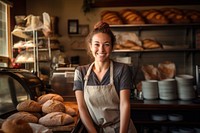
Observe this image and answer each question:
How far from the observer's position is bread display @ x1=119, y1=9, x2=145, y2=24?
11.1 feet

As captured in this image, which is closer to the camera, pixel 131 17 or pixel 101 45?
pixel 101 45

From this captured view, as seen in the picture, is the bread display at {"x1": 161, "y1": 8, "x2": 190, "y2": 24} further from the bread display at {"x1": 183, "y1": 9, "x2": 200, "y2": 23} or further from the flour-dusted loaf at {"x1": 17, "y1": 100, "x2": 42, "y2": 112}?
the flour-dusted loaf at {"x1": 17, "y1": 100, "x2": 42, "y2": 112}

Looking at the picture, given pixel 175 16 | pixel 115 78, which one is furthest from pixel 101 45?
pixel 175 16

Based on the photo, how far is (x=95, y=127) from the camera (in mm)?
1562

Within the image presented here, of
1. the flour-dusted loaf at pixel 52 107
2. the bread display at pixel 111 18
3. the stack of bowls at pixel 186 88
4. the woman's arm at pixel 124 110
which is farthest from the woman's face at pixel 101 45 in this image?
the bread display at pixel 111 18

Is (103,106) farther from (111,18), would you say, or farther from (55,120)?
(111,18)

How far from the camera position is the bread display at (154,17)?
334 cm

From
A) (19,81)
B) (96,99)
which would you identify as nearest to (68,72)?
(19,81)

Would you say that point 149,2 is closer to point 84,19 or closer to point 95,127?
point 84,19

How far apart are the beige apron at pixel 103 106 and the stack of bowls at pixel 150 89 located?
1.26m

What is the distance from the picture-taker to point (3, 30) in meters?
3.02

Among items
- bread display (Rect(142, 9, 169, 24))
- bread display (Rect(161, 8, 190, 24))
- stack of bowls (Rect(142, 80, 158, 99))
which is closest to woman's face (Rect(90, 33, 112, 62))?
stack of bowls (Rect(142, 80, 158, 99))

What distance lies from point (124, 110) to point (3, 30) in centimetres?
228

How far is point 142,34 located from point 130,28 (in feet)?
0.82
